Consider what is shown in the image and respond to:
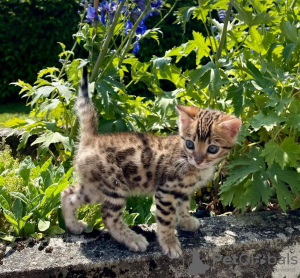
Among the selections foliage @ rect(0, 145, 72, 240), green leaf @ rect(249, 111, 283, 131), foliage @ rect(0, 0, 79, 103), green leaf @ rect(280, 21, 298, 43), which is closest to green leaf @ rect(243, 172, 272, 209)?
green leaf @ rect(249, 111, 283, 131)

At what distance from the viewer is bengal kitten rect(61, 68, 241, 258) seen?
2979 millimetres

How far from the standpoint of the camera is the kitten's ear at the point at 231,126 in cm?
289

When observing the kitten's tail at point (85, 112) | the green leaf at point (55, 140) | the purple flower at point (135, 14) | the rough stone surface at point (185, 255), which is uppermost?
the purple flower at point (135, 14)

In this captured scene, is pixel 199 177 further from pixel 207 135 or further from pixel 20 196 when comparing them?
pixel 20 196

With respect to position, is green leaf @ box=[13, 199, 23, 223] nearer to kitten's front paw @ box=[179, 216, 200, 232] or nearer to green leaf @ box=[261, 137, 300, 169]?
kitten's front paw @ box=[179, 216, 200, 232]

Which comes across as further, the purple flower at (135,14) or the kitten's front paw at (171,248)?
the purple flower at (135,14)

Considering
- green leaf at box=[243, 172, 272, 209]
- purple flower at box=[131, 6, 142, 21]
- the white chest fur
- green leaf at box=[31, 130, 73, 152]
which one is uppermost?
purple flower at box=[131, 6, 142, 21]

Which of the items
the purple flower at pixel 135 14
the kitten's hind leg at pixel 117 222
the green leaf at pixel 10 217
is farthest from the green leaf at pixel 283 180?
the purple flower at pixel 135 14

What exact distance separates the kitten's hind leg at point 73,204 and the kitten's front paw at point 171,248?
617mm

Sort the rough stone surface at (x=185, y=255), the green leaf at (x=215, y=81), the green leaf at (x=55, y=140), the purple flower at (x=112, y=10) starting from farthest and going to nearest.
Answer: the purple flower at (x=112, y=10), the green leaf at (x=55, y=140), the green leaf at (x=215, y=81), the rough stone surface at (x=185, y=255)

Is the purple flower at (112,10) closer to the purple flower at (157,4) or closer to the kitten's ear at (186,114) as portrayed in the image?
the purple flower at (157,4)

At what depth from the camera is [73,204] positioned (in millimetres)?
3176

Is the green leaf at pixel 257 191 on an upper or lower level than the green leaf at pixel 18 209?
upper

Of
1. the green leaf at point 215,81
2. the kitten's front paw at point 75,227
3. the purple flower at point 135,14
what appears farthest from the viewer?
the purple flower at point 135,14
